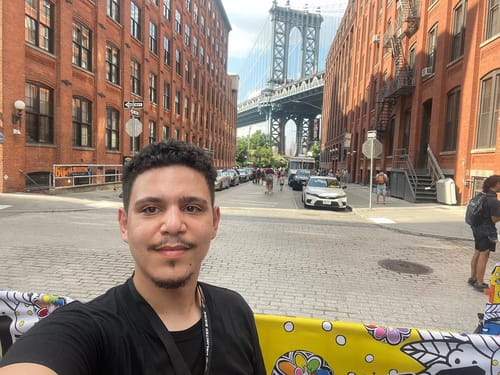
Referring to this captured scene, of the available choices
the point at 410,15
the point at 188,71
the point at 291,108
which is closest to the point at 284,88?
the point at 291,108

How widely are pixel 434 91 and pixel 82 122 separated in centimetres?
2005

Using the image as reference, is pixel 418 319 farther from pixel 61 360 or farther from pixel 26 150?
pixel 26 150

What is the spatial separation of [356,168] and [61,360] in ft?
137

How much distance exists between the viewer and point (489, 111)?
52.6 ft

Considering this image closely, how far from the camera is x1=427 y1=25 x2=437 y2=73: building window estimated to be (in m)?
21.5

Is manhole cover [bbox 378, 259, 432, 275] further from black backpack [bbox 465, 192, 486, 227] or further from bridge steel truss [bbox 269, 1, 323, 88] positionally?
bridge steel truss [bbox 269, 1, 323, 88]

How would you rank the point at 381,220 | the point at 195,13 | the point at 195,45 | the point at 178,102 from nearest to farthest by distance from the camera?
the point at 381,220 < the point at 178,102 < the point at 195,13 < the point at 195,45

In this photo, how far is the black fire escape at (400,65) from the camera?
2433cm

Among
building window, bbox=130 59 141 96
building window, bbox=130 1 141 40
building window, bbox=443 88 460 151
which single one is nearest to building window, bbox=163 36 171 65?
building window, bbox=130 1 141 40

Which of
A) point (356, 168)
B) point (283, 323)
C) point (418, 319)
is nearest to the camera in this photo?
point (283, 323)

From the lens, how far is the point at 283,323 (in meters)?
2.21

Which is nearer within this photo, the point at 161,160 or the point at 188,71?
the point at 161,160

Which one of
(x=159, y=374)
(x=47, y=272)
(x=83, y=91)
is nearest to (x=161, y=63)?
(x=83, y=91)

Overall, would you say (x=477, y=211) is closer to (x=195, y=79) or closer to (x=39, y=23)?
(x=39, y=23)
